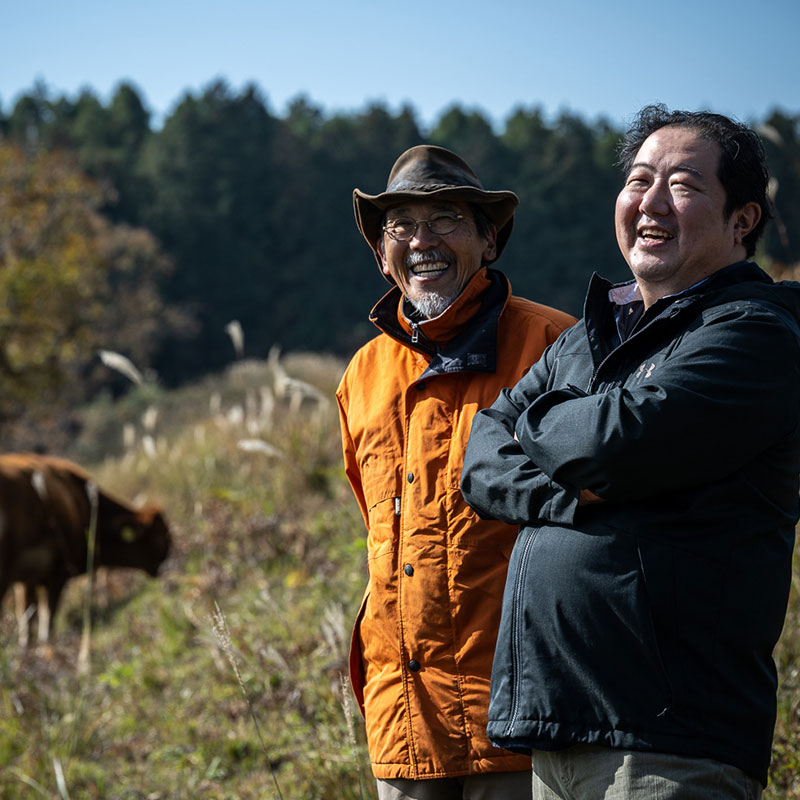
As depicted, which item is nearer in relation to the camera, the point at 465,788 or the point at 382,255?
the point at 465,788

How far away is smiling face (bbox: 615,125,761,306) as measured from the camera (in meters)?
2.34

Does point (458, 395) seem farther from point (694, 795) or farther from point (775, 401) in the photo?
point (694, 795)

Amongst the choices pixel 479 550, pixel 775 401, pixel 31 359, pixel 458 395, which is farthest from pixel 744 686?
pixel 31 359

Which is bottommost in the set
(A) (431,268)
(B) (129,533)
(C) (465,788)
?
(B) (129,533)

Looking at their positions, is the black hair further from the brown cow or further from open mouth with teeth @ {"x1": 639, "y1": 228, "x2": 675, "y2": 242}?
the brown cow

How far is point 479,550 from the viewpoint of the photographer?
2910 millimetres

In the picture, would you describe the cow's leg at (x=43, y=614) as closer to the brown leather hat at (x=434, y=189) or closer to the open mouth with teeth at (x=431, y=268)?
the brown leather hat at (x=434, y=189)

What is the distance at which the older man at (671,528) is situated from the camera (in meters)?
2.06

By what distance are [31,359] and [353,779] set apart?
1937 centimetres

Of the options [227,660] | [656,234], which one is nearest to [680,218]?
[656,234]

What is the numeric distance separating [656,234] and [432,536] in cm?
111

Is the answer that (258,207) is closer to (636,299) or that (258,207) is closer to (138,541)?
(138,541)

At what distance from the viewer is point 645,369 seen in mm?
2309

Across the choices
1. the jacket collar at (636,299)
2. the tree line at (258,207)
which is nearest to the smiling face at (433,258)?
the jacket collar at (636,299)
